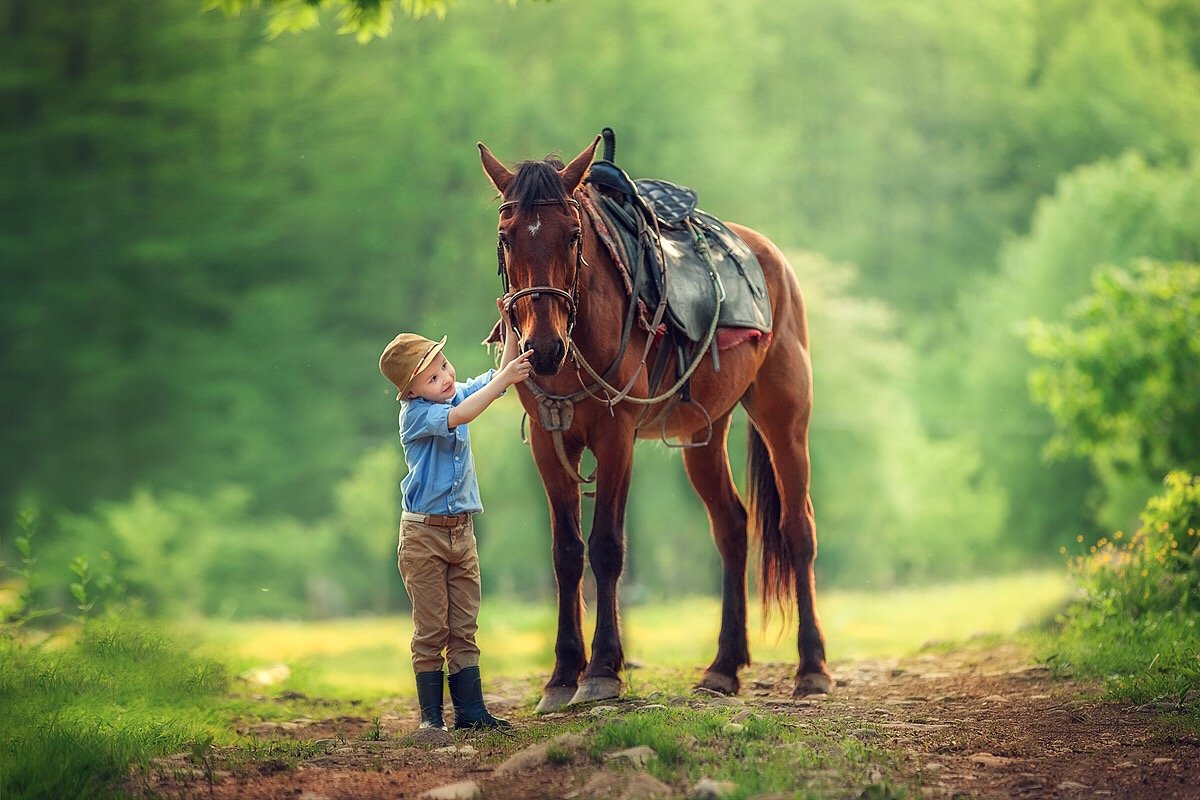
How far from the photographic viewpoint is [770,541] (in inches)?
332

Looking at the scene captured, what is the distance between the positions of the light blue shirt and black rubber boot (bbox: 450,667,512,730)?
30.2 inches

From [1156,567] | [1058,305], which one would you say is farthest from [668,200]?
[1058,305]

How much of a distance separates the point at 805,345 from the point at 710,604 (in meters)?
14.1

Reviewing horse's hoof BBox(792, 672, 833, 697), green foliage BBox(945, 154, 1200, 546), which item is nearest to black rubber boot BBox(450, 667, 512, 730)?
horse's hoof BBox(792, 672, 833, 697)

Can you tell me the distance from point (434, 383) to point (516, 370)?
0.44 meters

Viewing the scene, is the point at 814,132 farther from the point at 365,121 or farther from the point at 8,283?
the point at 8,283

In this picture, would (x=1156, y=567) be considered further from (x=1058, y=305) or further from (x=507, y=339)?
(x=1058, y=305)

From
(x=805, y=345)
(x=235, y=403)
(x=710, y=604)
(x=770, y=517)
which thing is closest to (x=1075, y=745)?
(x=770, y=517)

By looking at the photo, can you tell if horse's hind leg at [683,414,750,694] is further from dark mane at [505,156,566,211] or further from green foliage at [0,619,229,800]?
green foliage at [0,619,229,800]

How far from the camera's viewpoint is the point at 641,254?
23.2 feet

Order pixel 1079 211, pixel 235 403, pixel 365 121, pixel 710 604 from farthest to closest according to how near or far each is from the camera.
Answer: pixel 1079 211 < pixel 365 121 < pixel 235 403 < pixel 710 604

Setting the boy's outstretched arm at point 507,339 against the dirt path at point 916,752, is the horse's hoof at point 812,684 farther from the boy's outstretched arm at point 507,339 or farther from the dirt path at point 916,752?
the boy's outstretched arm at point 507,339

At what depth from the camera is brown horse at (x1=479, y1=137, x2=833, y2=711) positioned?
619 cm

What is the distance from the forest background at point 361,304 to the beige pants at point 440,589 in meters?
12.4
